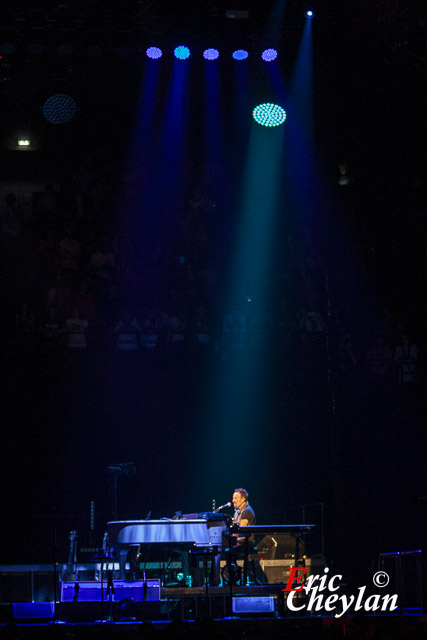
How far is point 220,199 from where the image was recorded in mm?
12984

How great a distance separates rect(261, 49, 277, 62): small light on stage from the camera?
35.6ft

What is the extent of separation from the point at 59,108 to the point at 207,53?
262 cm

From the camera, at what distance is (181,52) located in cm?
1086

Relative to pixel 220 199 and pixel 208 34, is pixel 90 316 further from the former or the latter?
pixel 208 34

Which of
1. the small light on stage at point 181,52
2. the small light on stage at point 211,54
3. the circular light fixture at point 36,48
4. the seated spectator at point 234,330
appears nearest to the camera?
the circular light fixture at point 36,48

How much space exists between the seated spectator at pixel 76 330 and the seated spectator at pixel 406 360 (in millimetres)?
4376

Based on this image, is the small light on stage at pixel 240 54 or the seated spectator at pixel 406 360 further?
the seated spectator at pixel 406 360

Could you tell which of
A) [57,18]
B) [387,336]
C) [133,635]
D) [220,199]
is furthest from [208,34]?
[133,635]

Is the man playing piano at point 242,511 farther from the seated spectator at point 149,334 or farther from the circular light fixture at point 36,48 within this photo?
the circular light fixture at point 36,48

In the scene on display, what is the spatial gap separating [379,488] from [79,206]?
237 inches

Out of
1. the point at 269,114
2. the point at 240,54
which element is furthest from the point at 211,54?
the point at 269,114

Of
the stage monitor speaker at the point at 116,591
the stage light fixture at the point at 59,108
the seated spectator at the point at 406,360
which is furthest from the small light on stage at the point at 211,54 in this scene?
the stage monitor speaker at the point at 116,591

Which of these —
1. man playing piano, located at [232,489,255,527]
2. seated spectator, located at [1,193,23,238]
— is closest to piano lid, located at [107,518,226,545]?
man playing piano, located at [232,489,255,527]

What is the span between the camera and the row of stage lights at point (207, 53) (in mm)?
10750
